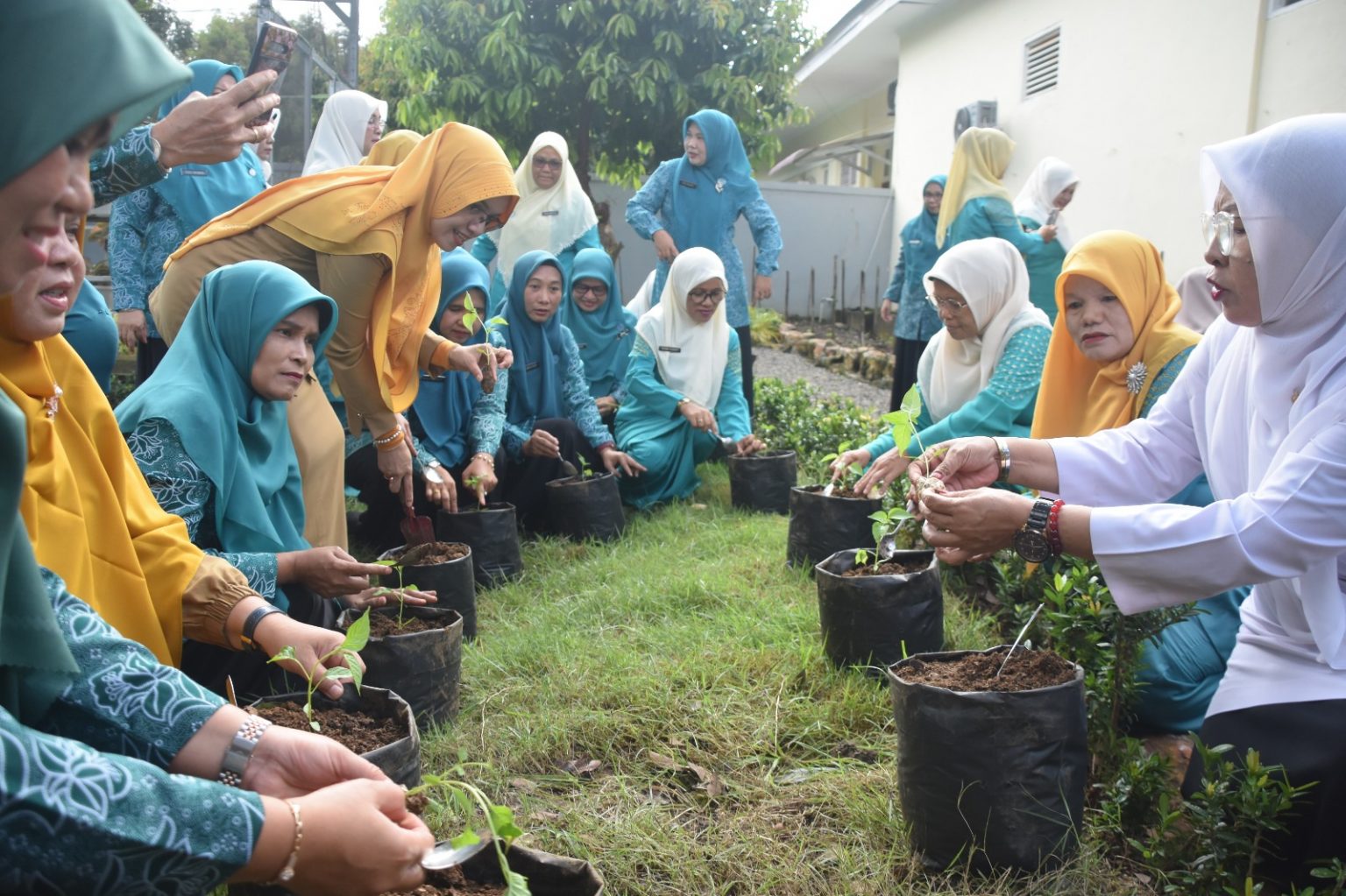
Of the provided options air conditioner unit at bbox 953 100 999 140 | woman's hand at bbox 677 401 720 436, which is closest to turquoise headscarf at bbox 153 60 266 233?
woman's hand at bbox 677 401 720 436

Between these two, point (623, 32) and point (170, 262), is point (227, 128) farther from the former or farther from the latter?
point (623, 32)

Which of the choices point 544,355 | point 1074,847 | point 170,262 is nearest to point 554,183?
point 544,355

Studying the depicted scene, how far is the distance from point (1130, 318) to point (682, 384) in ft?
9.44

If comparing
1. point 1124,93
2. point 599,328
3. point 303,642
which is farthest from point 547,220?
point 303,642

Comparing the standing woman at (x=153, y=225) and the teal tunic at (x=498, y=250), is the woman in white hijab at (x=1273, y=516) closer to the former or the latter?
the standing woman at (x=153, y=225)

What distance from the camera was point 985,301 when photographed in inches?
157

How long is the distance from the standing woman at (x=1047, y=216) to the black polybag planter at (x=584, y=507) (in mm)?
3296

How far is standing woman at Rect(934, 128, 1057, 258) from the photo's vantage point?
20.9ft

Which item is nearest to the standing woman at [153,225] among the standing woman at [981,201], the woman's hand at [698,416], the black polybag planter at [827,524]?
the woman's hand at [698,416]

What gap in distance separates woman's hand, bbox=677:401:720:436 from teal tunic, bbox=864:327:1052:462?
59.4 inches

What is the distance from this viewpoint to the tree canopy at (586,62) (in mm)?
10375

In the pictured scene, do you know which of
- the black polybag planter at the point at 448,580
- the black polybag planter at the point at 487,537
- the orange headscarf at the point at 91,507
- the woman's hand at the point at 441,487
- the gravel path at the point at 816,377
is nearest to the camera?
the orange headscarf at the point at 91,507

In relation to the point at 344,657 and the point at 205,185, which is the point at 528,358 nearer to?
the point at 205,185

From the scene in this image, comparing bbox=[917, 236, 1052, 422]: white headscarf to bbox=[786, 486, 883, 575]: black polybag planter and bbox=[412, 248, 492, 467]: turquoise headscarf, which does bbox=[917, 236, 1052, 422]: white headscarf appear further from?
bbox=[412, 248, 492, 467]: turquoise headscarf
